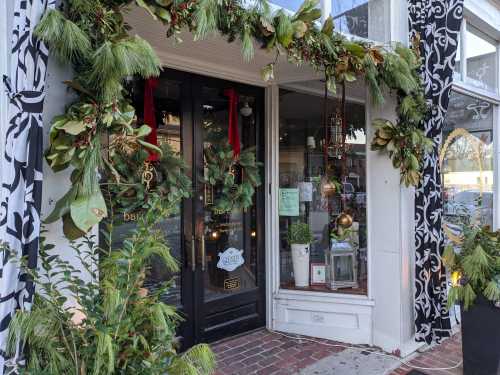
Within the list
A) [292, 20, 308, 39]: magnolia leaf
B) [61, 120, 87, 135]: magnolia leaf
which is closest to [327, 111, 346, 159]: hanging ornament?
[292, 20, 308, 39]: magnolia leaf

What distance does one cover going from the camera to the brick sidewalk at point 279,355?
3.20 m

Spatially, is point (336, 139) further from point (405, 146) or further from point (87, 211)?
point (87, 211)

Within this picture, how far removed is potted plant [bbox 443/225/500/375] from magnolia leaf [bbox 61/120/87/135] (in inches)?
121

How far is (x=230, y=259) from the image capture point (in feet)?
12.3

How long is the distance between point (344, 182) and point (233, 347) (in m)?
2.02

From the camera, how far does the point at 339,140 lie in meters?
3.71

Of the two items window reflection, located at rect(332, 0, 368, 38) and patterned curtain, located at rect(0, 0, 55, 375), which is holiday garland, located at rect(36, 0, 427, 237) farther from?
window reflection, located at rect(332, 0, 368, 38)

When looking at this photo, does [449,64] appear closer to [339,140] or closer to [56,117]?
[339,140]

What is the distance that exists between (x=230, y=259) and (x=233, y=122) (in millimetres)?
1417

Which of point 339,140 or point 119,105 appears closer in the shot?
point 119,105

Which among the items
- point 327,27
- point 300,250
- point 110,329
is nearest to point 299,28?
point 327,27

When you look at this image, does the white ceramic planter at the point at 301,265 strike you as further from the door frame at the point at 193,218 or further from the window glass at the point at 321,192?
the door frame at the point at 193,218

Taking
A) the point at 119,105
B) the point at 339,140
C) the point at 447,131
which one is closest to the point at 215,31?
the point at 119,105

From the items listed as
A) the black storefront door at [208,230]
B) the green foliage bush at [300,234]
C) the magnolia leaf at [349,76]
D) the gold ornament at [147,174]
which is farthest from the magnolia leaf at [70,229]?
the green foliage bush at [300,234]
